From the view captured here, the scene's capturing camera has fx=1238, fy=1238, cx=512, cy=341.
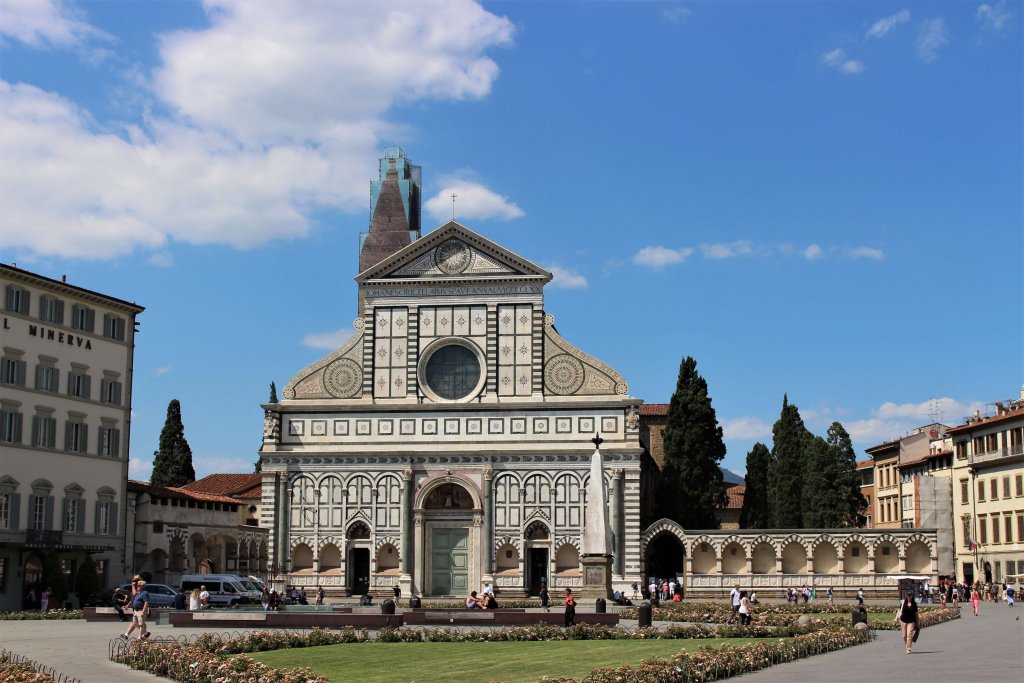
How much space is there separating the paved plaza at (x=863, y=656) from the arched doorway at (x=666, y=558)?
100 feet

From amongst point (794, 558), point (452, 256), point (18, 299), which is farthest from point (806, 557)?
point (18, 299)

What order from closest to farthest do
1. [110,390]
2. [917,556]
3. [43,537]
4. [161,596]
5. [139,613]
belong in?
[139,613], [161,596], [43,537], [110,390], [917,556]

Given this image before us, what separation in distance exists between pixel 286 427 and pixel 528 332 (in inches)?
489

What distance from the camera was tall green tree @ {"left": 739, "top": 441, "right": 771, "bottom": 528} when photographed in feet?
232

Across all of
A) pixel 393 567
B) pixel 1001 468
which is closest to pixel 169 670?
pixel 393 567

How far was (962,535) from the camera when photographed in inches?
2837

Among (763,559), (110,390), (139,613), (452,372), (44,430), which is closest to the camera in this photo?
(139,613)

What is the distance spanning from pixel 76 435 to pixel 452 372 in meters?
17.2

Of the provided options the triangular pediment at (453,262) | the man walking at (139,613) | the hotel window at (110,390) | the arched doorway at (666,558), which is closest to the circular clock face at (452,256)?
the triangular pediment at (453,262)

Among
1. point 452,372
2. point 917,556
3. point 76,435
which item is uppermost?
point 452,372

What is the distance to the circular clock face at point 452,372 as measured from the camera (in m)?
59.0

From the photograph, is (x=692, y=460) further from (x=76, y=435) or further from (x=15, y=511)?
(x=15, y=511)

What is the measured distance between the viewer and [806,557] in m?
59.3

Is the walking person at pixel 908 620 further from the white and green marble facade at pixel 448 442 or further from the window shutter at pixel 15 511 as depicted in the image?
the window shutter at pixel 15 511
